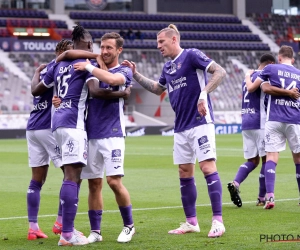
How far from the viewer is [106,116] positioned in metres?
7.90

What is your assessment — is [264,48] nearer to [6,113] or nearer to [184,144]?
[6,113]

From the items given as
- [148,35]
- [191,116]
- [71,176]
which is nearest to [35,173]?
[71,176]

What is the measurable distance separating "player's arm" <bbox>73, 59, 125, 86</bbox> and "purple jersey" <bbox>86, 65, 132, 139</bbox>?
18cm

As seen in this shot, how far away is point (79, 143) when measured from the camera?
7.67 m

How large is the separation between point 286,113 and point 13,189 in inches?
223

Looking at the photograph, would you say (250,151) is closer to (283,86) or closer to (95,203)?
(283,86)

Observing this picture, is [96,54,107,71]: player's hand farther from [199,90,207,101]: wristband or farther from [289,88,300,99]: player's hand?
[289,88,300,99]: player's hand

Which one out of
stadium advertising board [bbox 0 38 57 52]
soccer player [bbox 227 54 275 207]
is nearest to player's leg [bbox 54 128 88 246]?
soccer player [bbox 227 54 275 207]

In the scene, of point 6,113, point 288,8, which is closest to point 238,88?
point 288,8

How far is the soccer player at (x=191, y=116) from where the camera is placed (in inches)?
322

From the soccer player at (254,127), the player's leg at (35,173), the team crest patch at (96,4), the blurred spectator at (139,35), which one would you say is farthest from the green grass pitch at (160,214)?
the team crest patch at (96,4)

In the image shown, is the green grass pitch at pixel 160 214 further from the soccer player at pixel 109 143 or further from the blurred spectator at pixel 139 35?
the blurred spectator at pixel 139 35

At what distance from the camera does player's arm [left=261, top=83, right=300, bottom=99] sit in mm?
10445

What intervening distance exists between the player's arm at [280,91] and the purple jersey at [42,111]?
3.35 m
